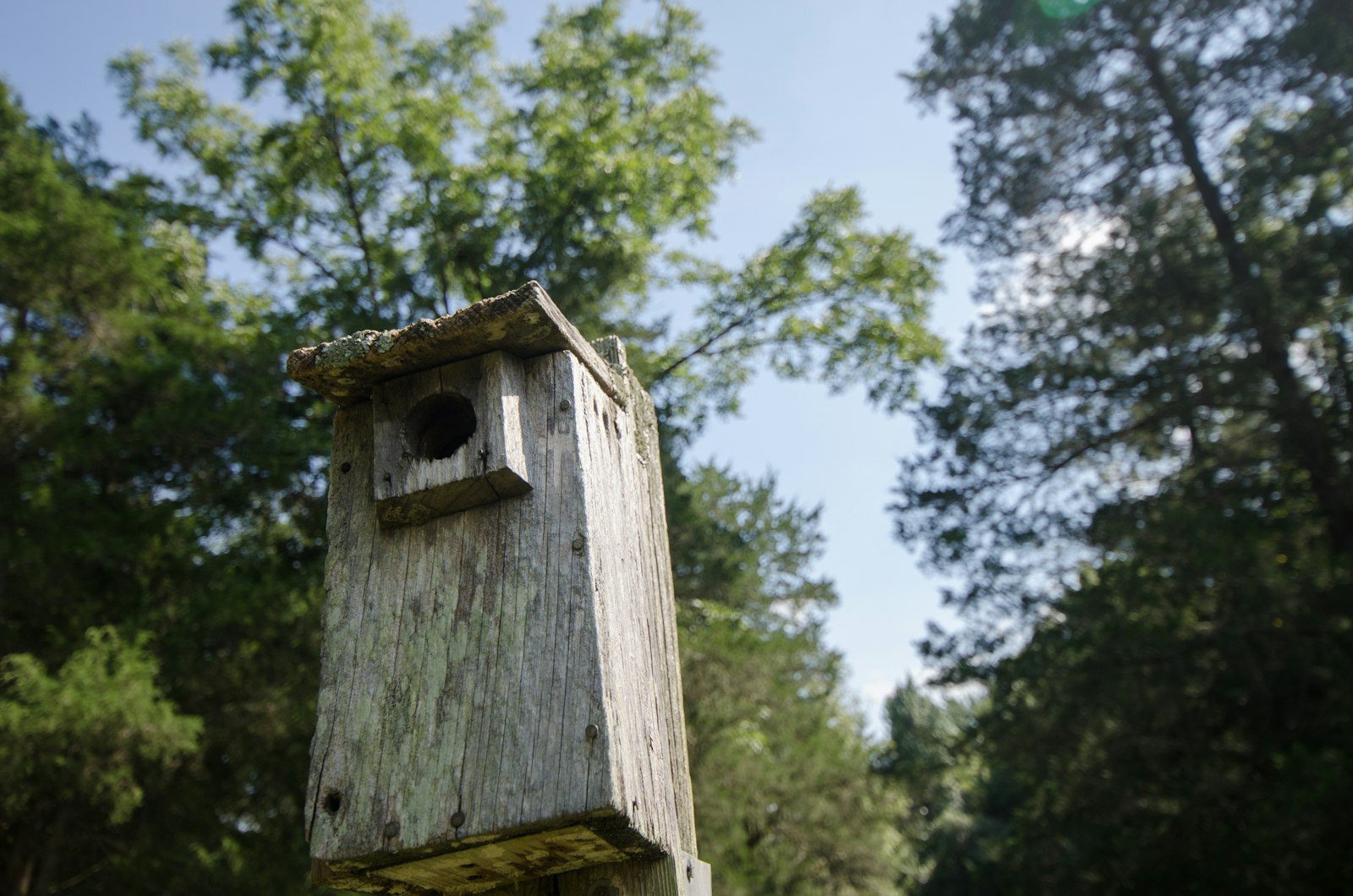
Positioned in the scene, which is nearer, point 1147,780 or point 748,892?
point 1147,780

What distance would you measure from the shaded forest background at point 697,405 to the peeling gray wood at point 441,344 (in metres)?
6.35

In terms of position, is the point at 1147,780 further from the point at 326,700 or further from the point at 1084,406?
the point at 326,700

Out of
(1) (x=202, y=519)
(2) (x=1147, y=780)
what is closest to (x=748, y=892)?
(2) (x=1147, y=780)

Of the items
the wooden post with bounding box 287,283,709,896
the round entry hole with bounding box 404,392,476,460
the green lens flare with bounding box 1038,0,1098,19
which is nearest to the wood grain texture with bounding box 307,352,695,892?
the wooden post with bounding box 287,283,709,896

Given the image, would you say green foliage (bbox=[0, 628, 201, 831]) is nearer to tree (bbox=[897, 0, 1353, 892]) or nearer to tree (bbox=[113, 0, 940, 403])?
tree (bbox=[113, 0, 940, 403])

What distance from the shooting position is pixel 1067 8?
13820 mm

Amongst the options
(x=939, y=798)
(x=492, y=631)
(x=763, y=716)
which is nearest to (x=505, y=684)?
(x=492, y=631)

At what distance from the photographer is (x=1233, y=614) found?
34.9 ft

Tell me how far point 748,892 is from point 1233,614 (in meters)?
9.10

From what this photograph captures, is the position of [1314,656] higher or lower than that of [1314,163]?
lower

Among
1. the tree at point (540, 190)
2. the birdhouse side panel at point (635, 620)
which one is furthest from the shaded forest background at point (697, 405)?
the birdhouse side panel at point (635, 620)

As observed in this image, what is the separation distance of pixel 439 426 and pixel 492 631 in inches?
29.6

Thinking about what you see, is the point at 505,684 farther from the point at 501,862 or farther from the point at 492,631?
the point at 501,862

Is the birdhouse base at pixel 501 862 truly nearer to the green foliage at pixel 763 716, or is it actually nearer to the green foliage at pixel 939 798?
the green foliage at pixel 763 716
